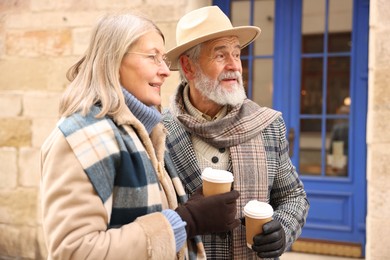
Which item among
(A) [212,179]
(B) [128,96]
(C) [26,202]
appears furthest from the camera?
(C) [26,202]

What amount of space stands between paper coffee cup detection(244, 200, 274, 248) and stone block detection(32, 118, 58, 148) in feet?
10.1

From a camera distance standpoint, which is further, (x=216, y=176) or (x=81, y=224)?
(x=216, y=176)

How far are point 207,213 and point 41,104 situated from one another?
3.32 m

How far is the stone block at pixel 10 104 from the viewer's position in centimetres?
444

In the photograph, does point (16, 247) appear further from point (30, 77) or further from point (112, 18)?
point (112, 18)

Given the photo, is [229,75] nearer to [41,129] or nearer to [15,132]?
[41,129]

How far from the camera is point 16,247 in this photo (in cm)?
447

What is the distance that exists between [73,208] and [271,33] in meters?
3.64

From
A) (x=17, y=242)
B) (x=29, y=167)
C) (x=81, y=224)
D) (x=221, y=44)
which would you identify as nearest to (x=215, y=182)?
(x=81, y=224)

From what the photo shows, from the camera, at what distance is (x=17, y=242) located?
445 cm

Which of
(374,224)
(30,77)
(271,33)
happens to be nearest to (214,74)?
(374,224)

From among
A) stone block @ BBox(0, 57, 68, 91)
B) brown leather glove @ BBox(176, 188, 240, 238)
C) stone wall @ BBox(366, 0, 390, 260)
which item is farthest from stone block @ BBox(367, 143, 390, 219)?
stone block @ BBox(0, 57, 68, 91)

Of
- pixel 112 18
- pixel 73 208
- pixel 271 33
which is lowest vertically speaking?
pixel 73 208

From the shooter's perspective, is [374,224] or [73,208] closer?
[73,208]
